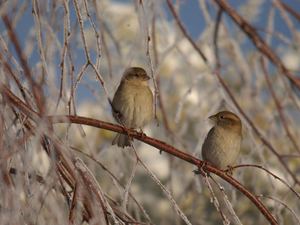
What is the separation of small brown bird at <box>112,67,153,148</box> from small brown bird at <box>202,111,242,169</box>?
0.38 metres

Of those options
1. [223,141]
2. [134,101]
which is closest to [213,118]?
[223,141]

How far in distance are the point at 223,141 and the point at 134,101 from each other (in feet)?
A: 1.81

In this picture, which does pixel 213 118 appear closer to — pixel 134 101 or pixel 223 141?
pixel 223 141

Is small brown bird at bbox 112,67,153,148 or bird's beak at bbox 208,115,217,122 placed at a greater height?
bird's beak at bbox 208,115,217,122

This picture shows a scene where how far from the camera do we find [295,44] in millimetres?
2998

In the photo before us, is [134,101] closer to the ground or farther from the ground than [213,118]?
closer to the ground

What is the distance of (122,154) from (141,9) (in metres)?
0.96

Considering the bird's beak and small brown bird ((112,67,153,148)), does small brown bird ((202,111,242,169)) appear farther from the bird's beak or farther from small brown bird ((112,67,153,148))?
small brown bird ((112,67,153,148))

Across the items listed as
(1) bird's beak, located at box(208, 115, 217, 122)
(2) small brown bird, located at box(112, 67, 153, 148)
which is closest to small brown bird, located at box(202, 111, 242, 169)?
(1) bird's beak, located at box(208, 115, 217, 122)

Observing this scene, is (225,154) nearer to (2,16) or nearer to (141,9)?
(141,9)

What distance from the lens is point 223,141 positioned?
12.3 feet

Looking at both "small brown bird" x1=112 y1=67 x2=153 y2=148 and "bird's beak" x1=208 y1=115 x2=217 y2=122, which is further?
"bird's beak" x1=208 y1=115 x2=217 y2=122

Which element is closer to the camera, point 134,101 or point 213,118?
point 134,101

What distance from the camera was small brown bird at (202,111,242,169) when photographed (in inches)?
146
